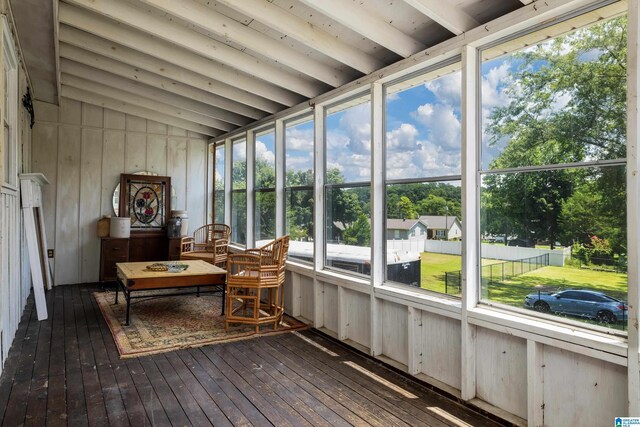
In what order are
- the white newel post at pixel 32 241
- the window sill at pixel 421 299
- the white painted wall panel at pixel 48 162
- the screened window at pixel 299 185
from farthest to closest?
the white painted wall panel at pixel 48 162 → the screened window at pixel 299 185 → the white newel post at pixel 32 241 → the window sill at pixel 421 299

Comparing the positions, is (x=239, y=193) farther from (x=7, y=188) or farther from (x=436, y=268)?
(x=436, y=268)

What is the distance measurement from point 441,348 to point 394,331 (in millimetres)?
515

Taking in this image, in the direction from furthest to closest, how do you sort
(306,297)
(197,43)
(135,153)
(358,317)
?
(135,153), (306,297), (358,317), (197,43)

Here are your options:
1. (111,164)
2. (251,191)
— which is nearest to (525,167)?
(251,191)

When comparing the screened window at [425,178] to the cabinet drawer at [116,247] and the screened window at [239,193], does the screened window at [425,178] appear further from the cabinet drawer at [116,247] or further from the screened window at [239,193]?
the cabinet drawer at [116,247]

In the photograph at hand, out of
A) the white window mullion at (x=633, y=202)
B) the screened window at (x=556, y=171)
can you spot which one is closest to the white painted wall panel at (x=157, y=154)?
the screened window at (x=556, y=171)

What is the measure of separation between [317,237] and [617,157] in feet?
9.41

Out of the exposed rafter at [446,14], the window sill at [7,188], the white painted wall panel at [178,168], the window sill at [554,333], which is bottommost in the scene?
the window sill at [554,333]

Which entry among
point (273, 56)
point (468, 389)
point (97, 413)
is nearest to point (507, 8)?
point (273, 56)

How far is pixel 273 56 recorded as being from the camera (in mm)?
3641

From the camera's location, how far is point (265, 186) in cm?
579

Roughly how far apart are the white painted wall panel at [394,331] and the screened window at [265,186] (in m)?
2.33

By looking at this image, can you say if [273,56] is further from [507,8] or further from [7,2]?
[7,2]

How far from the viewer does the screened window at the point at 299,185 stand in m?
4.77
